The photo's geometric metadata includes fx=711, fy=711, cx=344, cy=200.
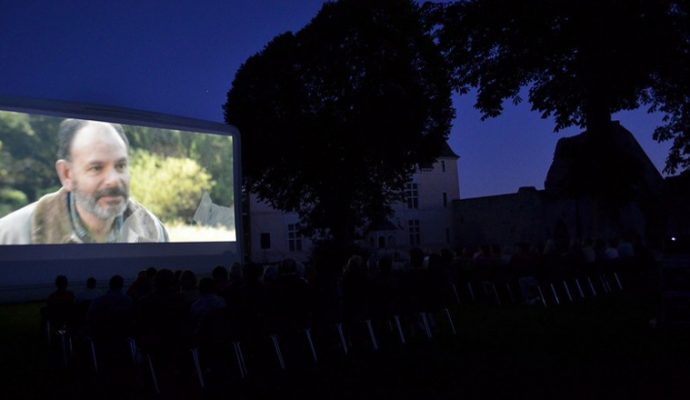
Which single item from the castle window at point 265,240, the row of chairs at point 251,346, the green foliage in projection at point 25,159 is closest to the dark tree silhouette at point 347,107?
the green foliage in projection at point 25,159

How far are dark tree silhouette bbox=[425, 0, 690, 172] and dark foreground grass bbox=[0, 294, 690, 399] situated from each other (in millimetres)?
6124

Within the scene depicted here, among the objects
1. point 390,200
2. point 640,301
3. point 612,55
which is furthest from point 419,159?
point 640,301

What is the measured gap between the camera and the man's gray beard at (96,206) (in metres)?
14.7

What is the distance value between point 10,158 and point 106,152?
1892mm

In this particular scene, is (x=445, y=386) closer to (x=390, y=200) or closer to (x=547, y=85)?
(x=547, y=85)

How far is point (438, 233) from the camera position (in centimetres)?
3716

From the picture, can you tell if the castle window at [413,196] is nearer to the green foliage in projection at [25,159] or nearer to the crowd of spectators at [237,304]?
the green foliage in projection at [25,159]

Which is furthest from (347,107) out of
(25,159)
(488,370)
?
(488,370)

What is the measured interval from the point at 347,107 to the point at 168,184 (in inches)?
299

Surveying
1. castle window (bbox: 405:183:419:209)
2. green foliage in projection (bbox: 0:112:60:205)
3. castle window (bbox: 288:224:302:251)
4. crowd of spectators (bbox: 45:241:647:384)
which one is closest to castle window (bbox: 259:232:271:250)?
castle window (bbox: 288:224:302:251)

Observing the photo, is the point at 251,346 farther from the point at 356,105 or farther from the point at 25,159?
the point at 356,105

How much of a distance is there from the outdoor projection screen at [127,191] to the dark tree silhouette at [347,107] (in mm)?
4213

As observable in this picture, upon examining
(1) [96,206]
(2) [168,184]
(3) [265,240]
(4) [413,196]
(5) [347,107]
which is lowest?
(3) [265,240]

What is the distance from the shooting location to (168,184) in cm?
1644
